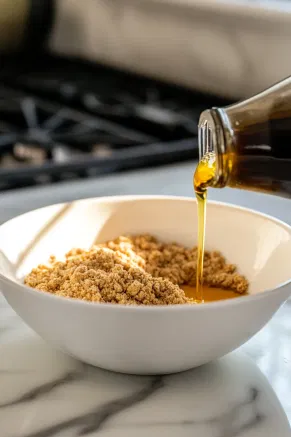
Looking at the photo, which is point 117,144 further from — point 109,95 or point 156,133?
point 109,95

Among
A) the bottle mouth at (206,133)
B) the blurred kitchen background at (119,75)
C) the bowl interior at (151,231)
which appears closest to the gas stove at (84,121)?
the blurred kitchen background at (119,75)

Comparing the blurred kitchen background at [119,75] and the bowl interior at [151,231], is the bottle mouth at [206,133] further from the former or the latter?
the blurred kitchen background at [119,75]

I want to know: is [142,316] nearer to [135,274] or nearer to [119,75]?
[135,274]

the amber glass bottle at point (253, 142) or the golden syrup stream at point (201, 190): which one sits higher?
the amber glass bottle at point (253, 142)

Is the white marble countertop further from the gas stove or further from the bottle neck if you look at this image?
the gas stove

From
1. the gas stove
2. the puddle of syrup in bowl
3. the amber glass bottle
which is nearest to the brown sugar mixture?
the puddle of syrup in bowl

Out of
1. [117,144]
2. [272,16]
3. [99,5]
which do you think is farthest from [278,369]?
[99,5]
